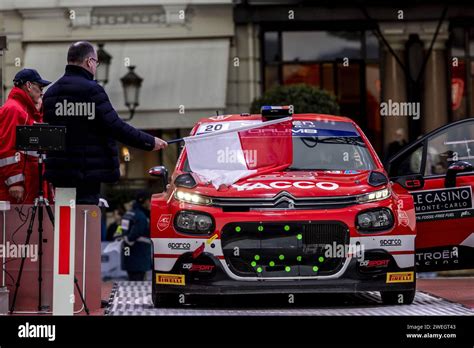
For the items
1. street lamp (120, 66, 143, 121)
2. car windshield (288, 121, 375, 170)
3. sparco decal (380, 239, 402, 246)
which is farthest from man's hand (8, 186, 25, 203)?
street lamp (120, 66, 143, 121)

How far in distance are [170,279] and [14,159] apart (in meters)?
1.94

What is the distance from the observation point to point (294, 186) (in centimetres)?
909

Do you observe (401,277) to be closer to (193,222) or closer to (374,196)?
(374,196)

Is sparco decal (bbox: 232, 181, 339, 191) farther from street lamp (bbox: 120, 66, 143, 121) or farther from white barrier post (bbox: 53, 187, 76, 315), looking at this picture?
street lamp (bbox: 120, 66, 143, 121)

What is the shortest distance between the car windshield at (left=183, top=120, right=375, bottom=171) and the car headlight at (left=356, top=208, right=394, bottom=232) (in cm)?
86

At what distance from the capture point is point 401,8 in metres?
22.8

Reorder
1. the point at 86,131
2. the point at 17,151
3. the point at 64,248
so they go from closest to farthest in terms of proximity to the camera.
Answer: the point at 64,248 → the point at 86,131 → the point at 17,151

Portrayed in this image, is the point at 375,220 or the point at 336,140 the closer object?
the point at 375,220

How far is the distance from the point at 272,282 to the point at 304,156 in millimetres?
1488

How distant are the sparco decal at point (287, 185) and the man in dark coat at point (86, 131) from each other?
30.5 inches

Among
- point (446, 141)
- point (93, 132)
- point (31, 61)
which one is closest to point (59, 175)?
point (93, 132)

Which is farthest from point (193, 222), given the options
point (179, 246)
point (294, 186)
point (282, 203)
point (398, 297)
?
point (398, 297)

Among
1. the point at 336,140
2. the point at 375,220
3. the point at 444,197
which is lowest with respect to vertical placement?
the point at 375,220

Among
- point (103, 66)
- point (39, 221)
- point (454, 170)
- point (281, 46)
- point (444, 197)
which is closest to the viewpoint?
point (39, 221)
